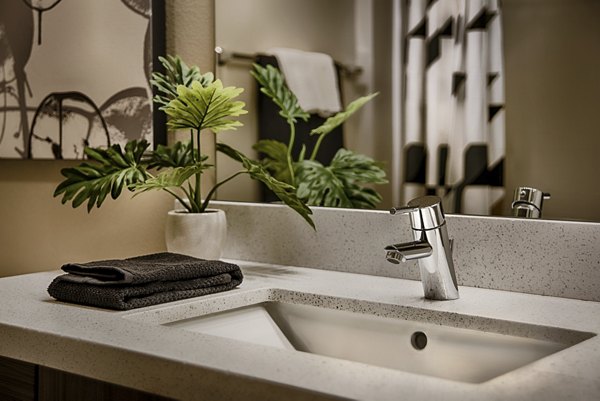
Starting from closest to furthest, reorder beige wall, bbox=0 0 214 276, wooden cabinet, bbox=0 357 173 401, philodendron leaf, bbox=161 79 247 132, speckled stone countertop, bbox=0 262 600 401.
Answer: speckled stone countertop, bbox=0 262 600 401 → wooden cabinet, bbox=0 357 173 401 → philodendron leaf, bbox=161 79 247 132 → beige wall, bbox=0 0 214 276

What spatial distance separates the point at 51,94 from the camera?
1794mm

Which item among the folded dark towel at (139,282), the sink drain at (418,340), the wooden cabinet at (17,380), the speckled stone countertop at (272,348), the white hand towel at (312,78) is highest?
the white hand towel at (312,78)

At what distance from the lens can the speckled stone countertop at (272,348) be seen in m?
0.91

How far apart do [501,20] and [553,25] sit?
0.32ft

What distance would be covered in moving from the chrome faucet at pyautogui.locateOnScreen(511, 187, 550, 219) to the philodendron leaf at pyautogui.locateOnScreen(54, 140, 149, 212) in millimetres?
722

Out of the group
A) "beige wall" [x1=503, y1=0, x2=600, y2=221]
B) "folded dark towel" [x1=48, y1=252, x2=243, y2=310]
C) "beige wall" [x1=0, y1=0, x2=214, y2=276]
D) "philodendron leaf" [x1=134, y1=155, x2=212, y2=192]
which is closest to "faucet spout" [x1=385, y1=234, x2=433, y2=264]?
"beige wall" [x1=503, y1=0, x2=600, y2=221]

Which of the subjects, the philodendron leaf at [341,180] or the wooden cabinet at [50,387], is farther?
the philodendron leaf at [341,180]

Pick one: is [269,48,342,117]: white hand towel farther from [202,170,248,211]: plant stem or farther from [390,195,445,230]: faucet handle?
[390,195,445,230]: faucet handle

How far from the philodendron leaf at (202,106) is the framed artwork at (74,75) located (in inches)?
10.4

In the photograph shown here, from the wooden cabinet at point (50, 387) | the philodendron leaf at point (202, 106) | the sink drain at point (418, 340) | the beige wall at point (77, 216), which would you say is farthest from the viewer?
the beige wall at point (77, 216)

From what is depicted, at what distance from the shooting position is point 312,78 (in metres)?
1.79

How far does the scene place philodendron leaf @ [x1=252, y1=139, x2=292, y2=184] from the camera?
184cm

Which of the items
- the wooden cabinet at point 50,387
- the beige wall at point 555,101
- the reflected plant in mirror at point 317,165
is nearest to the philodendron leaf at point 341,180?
the reflected plant in mirror at point 317,165

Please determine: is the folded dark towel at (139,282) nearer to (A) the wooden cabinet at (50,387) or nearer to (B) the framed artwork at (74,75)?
(A) the wooden cabinet at (50,387)
